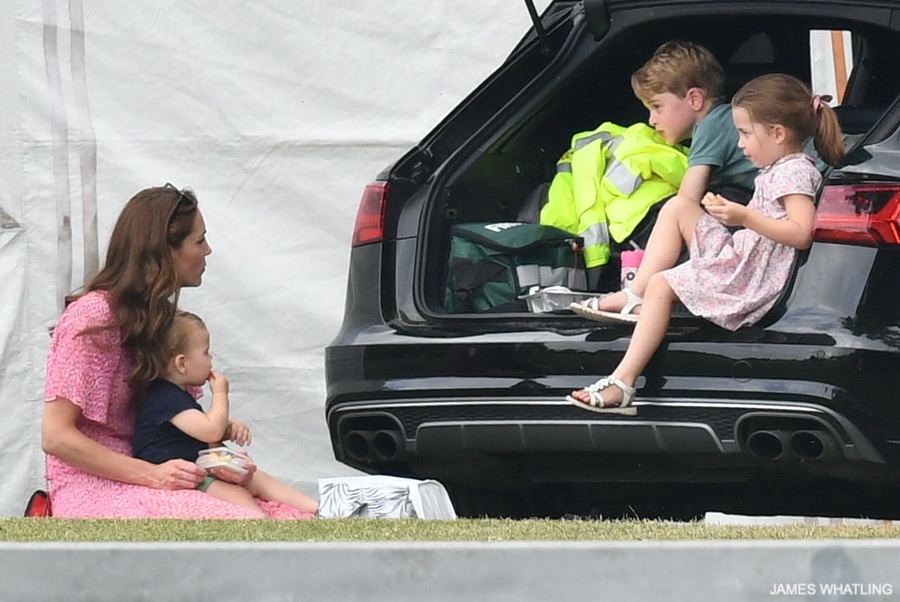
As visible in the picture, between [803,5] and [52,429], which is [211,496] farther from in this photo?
[803,5]

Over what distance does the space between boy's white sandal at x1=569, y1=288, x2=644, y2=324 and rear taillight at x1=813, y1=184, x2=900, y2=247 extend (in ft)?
1.68

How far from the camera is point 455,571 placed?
6.50ft

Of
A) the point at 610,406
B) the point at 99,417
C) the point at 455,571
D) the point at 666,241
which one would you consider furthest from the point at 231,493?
the point at 455,571

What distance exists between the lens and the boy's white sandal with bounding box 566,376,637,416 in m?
3.78

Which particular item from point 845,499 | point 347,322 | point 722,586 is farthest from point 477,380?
point 722,586

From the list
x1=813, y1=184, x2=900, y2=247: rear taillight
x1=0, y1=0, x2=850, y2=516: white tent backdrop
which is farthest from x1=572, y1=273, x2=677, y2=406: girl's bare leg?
x1=0, y1=0, x2=850, y2=516: white tent backdrop

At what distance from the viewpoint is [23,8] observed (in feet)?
20.9

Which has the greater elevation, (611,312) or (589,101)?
(589,101)

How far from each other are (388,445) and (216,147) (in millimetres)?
2528

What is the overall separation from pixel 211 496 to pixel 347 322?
0.66 m

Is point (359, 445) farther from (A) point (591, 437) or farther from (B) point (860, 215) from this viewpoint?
(B) point (860, 215)

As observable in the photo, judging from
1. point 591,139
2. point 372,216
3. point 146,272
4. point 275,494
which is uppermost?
point 591,139

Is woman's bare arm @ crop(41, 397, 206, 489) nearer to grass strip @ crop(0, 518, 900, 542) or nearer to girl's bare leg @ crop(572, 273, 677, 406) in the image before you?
grass strip @ crop(0, 518, 900, 542)

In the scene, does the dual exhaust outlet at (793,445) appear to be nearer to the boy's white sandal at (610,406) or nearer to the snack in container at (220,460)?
the boy's white sandal at (610,406)
